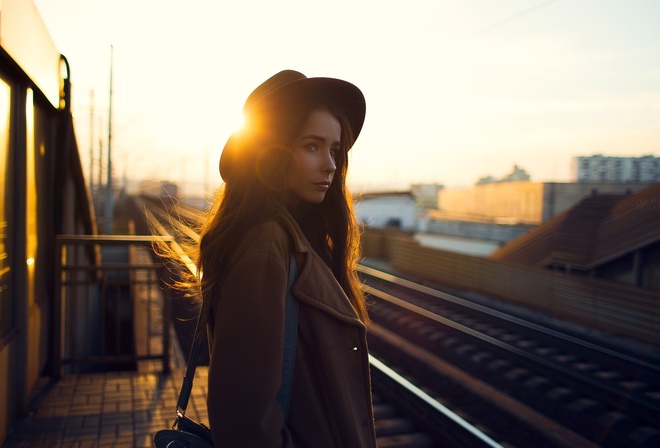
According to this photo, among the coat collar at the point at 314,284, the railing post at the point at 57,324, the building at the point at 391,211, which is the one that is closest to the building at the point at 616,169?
the railing post at the point at 57,324

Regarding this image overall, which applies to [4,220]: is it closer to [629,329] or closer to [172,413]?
[172,413]

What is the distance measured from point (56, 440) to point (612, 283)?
9.33 metres

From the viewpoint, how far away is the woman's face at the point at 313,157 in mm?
1751

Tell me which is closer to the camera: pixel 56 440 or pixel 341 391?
pixel 341 391

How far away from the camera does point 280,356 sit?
1433 millimetres

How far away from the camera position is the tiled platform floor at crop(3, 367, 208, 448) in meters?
4.02

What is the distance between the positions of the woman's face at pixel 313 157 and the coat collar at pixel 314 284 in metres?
0.14

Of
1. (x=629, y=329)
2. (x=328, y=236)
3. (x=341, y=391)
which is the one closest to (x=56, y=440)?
(x=328, y=236)

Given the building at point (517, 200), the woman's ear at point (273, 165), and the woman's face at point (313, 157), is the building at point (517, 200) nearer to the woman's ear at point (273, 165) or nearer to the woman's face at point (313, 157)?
the woman's face at point (313, 157)

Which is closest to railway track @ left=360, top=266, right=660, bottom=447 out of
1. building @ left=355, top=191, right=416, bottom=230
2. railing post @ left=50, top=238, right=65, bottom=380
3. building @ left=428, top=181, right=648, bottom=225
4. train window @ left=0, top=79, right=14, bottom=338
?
railing post @ left=50, top=238, right=65, bottom=380

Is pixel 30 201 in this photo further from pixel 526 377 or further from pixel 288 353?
pixel 526 377

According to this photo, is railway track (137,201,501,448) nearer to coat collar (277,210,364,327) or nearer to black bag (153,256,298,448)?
black bag (153,256,298,448)

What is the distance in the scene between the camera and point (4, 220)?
13.3 ft

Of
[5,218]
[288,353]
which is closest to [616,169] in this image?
[5,218]
